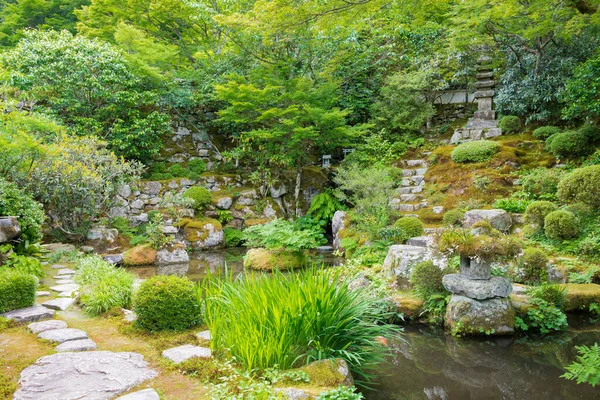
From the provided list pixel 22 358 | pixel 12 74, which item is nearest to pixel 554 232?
pixel 22 358

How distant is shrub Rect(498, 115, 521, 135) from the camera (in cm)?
1198

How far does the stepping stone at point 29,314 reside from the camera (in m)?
4.07

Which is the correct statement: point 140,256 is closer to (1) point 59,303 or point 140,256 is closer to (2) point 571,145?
(1) point 59,303

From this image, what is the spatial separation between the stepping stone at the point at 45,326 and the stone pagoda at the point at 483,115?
11.7 meters

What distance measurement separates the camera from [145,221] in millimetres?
11117

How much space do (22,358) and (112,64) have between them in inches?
413

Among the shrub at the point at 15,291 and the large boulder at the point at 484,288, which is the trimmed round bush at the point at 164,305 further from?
the large boulder at the point at 484,288

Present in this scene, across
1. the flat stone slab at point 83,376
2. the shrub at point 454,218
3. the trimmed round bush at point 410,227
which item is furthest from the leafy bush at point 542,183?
the flat stone slab at point 83,376

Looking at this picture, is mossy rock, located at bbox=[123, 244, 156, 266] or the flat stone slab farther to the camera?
mossy rock, located at bbox=[123, 244, 156, 266]

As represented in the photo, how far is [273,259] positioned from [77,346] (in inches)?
221

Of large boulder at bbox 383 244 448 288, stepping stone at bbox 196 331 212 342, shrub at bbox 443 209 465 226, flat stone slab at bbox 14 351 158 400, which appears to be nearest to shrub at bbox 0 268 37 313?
flat stone slab at bbox 14 351 158 400

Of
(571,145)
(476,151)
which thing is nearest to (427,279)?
(476,151)

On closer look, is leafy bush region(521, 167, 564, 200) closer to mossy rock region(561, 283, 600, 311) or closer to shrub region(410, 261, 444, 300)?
mossy rock region(561, 283, 600, 311)

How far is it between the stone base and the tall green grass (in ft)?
6.24
